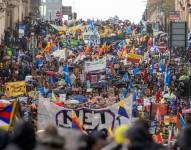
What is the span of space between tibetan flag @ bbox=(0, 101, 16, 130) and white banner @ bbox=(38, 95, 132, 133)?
77cm

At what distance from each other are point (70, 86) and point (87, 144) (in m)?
28.2

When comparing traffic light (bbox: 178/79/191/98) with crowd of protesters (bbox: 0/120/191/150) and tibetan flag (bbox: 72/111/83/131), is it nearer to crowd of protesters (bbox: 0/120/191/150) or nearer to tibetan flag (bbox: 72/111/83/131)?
tibetan flag (bbox: 72/111/83/131)

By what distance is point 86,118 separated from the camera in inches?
645

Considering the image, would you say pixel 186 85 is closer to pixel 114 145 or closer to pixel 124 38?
pixel 114 145

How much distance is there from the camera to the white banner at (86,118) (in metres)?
16.2

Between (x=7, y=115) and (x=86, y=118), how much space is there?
154 centimetres

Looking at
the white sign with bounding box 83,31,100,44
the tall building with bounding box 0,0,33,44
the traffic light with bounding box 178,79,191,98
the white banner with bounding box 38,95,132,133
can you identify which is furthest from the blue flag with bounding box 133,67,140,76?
the white banner with bounding box 38,95,132,133

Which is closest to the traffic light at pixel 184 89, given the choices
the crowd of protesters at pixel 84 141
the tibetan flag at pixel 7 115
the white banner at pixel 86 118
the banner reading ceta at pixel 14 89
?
the banner reading ceta at pixel 14 89

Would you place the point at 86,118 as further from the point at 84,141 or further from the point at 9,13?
the point at 9,13

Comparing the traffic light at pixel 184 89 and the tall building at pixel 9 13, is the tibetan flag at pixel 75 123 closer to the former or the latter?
the traffic light at pixel 184 89

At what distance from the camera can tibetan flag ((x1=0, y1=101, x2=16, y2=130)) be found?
1539 centimetres

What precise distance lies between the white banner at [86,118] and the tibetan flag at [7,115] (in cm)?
77

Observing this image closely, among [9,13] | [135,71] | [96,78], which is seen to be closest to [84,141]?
[96,78]

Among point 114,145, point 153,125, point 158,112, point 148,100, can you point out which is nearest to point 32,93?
point 148,100
